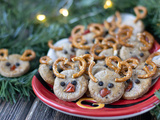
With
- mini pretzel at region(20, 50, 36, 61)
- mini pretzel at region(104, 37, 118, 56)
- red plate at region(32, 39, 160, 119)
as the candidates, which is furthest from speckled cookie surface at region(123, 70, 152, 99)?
mini pretzel at region(20, 50, 36, 61)

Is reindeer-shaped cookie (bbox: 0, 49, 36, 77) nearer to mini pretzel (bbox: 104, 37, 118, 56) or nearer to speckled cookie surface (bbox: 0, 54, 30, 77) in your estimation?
speckled cookie surface (bbox: 0, 54, 30, 77)

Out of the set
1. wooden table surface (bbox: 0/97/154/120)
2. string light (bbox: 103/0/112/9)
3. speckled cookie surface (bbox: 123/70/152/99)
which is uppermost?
string light (bbox: 103/0/112/9)

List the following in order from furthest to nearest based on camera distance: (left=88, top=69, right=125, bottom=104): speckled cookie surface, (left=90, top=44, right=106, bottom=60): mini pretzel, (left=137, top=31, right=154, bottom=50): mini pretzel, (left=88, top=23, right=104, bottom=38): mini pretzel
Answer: (left=88, top=23, right=104, bottom=38): mini pretzel, (left=137, top=31, right=154, bottom=50): mini pretzel, (left=90, top=44, right=106, bottom=60): mini pretzel, (left=88, top=69, right=125, bottom=104): speckled cookie surface

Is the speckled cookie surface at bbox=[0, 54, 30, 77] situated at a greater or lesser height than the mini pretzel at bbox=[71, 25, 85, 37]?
lesser

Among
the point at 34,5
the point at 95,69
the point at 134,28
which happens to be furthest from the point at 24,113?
the point at 34,5

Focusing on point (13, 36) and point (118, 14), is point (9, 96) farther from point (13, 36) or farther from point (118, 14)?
point (118, 14)

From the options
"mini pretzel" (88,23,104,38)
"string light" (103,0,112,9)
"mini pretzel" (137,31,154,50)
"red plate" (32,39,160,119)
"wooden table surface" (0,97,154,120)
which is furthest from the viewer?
"string light" (103,0,112,9)
